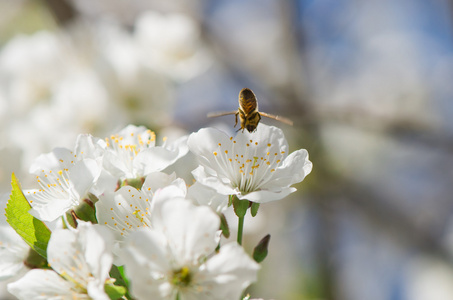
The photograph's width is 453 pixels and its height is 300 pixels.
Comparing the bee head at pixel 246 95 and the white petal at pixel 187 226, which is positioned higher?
the bee head at pixel 246 95

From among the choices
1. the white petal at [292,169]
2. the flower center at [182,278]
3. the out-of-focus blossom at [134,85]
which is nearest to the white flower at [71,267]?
the flower center at [182,278]

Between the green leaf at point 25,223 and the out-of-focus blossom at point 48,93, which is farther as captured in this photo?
the out-of-focus blossom at point 48,93

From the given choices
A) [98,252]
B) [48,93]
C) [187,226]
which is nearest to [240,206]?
[187,226]

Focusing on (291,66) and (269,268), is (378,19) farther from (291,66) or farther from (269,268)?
(269,268)

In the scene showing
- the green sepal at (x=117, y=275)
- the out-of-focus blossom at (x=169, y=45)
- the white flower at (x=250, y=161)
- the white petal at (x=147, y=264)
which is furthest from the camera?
the out-of-focus blossom at (x=169, y=45)

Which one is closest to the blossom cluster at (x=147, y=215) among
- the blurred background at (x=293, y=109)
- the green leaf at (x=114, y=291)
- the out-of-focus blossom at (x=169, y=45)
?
the green leaf at (x=114, y=291)

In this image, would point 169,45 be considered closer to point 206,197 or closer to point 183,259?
point 206,197

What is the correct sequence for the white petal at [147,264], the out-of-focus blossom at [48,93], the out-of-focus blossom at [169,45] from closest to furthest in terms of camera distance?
the white petal at [147,264] → the out-of-focus blossom at [48,93] → the out-of-focus blossom at [169,45]

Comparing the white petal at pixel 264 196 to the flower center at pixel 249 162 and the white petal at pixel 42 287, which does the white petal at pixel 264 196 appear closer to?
the flower center at pixel 249 162
